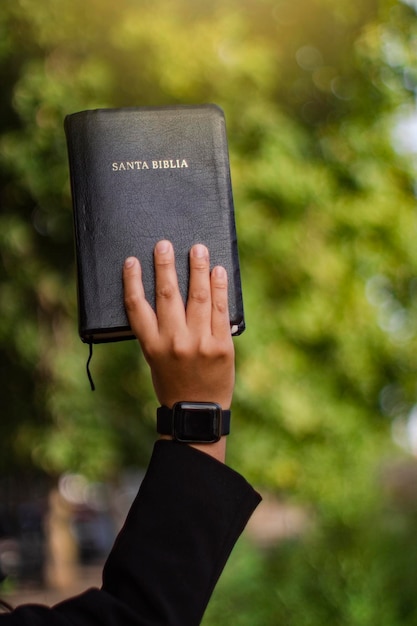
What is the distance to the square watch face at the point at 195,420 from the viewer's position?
1.11m

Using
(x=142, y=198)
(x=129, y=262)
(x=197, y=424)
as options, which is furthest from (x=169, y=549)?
(x=142, y=198)

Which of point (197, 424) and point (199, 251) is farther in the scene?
point (199, 251)

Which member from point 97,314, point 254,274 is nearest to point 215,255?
point 97,314

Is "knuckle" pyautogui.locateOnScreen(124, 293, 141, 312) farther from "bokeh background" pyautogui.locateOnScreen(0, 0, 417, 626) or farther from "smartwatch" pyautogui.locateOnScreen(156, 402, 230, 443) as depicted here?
"bokeh background" pyautogui.locateOnScreen(0, 0, 417, 626)

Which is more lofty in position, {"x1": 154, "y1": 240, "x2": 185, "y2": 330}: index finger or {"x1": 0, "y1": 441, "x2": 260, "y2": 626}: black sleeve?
{"x1": 154, "y1": 240, "x2": 185, "y2": 330}: index finger

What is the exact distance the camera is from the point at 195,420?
1106 mm

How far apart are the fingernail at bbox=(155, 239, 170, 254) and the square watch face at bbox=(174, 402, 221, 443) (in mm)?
246

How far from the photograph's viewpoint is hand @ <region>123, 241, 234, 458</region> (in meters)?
1.10

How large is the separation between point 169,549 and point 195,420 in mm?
168

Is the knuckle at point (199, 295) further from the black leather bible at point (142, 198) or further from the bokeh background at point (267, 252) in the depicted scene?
the bokeh background at point (267, 252)

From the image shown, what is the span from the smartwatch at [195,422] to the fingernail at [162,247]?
0.24 m

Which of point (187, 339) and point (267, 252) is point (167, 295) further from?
point (267, 252)

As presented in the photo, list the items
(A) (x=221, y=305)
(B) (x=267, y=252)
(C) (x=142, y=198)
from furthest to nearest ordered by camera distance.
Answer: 1. (B) (x=267, y=252)
2. (C) (x=142, y=198)
3. (A) (x=221, y=305)

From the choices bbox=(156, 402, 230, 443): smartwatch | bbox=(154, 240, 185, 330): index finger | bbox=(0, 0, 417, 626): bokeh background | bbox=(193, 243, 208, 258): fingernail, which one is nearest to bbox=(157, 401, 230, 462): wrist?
bbox=(156, 402, 230, 443): smartwatch
